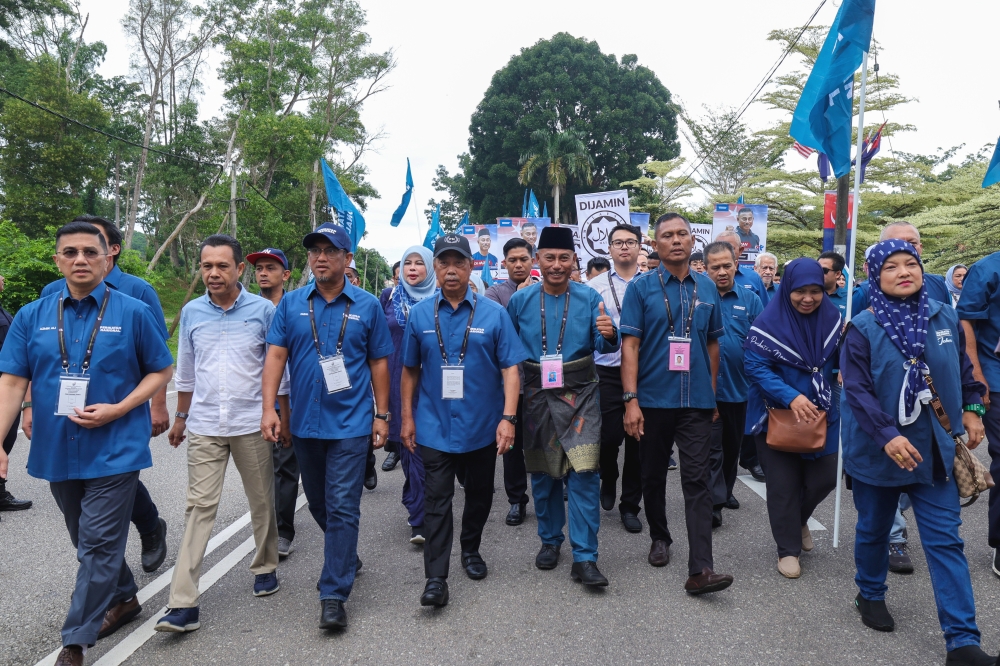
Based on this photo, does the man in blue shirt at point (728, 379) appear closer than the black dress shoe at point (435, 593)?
No

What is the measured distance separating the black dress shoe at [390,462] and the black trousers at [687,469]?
11.2 feet

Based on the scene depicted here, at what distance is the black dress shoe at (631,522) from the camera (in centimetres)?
492

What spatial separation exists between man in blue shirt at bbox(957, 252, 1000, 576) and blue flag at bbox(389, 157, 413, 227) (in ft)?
36.6

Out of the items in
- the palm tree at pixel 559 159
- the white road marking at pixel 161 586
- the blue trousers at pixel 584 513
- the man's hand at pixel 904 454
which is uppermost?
the palm tree at pixel 559 159

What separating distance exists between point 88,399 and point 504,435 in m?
2.12

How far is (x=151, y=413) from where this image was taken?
12.2ft

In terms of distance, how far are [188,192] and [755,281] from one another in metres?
39.0

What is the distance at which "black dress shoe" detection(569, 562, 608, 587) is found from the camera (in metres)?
3.80

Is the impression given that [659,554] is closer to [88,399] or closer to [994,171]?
[88,399]

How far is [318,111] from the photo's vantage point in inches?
1287

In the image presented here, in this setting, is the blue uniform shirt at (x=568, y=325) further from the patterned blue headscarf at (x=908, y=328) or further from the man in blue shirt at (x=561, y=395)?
the patterned blue headscarf at (x=908, y=328)

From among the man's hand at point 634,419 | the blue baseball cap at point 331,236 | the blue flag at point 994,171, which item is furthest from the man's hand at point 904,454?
the blue flag at point 994,171

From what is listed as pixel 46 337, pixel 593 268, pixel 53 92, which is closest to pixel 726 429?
pixel 593 268

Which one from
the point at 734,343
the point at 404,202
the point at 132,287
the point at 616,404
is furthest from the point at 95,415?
the point at 404,202
